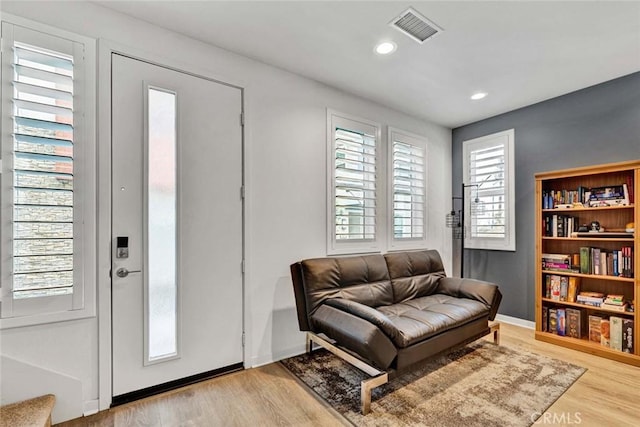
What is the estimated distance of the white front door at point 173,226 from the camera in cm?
211

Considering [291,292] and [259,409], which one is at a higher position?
[291,292]

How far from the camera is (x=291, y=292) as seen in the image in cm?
290

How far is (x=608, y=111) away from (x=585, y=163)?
54 cm

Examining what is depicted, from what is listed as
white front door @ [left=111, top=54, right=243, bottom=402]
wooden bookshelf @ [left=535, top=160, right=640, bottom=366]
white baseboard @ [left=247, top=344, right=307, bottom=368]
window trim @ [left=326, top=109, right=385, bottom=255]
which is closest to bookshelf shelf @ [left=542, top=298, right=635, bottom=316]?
wooden bookshelf @ [left=535, top=160, right=640, bottom=366]

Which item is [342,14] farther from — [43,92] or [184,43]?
[43,92]

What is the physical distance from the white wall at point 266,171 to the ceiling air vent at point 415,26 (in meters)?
1.08

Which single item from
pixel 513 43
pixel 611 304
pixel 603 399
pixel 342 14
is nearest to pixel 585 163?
pixel 611 304

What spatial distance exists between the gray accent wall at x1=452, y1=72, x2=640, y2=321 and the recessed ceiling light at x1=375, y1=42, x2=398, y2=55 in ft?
7.57

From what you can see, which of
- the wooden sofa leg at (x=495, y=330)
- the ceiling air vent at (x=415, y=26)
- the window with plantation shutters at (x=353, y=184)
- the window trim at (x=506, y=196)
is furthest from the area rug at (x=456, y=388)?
the ceiling air vent at (x=415, y=26)

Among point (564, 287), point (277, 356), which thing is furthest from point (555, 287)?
point (277, 356)

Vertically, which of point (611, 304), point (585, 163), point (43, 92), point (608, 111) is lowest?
point (611, 304)

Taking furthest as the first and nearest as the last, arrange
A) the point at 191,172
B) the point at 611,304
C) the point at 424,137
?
the point at 424,137
the point at 611,304
the point at 191,172

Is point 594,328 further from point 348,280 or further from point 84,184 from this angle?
point 84,184

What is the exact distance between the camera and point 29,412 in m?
1.67
